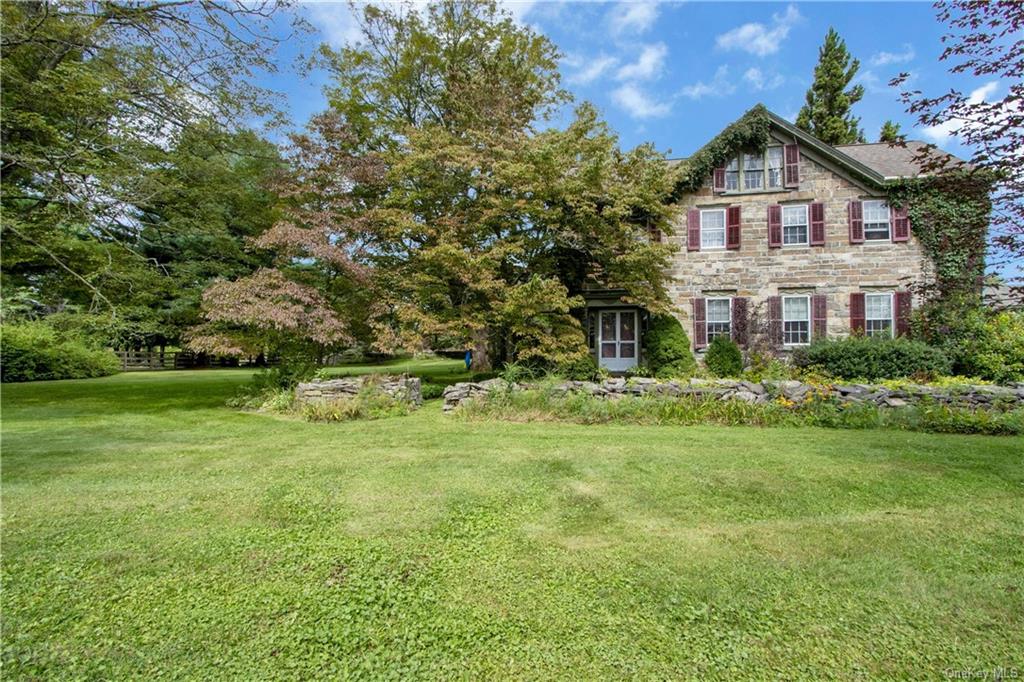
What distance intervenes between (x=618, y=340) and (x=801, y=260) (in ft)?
20.0

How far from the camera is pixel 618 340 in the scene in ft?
51.0

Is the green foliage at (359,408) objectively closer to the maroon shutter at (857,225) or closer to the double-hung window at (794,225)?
the double-hung window at (794,225)

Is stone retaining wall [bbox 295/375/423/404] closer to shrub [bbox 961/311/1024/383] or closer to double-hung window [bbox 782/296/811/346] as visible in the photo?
double-hung window [bbox 782/296/811/346]

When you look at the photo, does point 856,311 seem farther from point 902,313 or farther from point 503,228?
point 503,228

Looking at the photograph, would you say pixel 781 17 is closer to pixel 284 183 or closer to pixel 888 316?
pixel 888 316

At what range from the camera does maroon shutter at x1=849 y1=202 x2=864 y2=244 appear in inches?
564

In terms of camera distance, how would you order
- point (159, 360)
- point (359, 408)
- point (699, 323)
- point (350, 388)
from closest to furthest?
point (359, 408) < point (350, 388) < point (699, 323) < point (159, 360)

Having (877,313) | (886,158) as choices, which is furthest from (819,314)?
(886,158)

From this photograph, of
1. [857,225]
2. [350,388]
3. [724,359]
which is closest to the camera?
[350,388]

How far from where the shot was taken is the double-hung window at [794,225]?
14812mm

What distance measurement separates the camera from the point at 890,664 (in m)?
2.26

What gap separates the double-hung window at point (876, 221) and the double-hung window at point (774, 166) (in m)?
2.61

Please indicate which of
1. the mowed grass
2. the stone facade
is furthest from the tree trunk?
the mowed grass

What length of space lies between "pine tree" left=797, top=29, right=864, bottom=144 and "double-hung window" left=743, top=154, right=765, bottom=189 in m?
11.6
